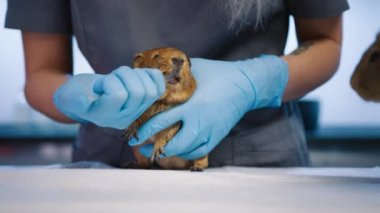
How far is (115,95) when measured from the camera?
83cm

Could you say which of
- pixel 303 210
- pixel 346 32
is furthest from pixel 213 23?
pixel 346 32

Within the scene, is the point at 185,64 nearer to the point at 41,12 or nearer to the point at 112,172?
the point at 112,172

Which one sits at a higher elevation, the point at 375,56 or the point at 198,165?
the point at 375,56

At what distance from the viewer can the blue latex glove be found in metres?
0.94

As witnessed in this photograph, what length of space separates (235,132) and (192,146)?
218 millimetres

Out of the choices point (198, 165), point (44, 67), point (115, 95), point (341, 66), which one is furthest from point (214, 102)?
point (341, 66)

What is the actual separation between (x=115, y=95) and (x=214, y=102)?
239mm

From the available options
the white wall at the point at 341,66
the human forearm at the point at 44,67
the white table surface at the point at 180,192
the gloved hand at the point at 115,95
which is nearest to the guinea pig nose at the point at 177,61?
the gloved hand at the point at 115,95

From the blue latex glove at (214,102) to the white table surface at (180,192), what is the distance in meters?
0.08

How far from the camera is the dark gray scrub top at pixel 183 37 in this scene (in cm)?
113

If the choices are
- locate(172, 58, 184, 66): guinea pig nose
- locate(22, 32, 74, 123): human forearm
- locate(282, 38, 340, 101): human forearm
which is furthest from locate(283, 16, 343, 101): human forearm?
locate(22, 32, 74, 123): human forearm

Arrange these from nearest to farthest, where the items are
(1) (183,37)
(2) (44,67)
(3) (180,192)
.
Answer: (3) (180,192), (1) (183,37), (2) (44,67)

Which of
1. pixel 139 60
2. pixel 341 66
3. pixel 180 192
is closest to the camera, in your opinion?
pixel 180 192

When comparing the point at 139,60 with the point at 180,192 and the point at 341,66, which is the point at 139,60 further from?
the point at 341,66
